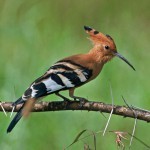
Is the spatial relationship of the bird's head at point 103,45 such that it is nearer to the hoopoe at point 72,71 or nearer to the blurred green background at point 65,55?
the hoopoe at point 72,71

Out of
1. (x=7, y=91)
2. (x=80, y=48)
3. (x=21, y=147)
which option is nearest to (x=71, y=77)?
(x=21, y=147)

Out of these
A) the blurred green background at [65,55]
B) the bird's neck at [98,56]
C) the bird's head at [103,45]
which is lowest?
the blurred green background at [65,55]

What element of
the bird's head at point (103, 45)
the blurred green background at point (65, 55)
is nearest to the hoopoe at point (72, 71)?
the bird's head at point (103, 45)

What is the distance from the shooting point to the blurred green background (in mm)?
5051

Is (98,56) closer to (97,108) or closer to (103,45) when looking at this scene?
(103,45)

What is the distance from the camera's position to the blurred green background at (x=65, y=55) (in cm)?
505

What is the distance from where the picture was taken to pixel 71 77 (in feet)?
12.4

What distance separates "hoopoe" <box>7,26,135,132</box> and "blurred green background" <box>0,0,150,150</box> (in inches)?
11.3

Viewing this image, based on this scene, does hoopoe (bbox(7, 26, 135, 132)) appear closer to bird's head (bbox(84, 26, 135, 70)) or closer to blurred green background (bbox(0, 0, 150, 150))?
bird's head (bbox(84, 26, 135, 70))

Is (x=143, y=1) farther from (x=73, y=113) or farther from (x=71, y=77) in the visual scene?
(x=71, y=77)

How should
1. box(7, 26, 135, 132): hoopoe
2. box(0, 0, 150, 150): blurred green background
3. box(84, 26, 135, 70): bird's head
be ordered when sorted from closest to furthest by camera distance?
box(7, 26, 135, 132): hoopoe
box(84, 26, 135, 70): bird's head
box(0, 0, 150, 150): blurred green background

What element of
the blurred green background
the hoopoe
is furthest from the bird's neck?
the blurred green background

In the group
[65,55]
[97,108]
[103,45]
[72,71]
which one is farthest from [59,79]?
[65,55]

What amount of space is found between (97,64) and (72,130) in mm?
1153
